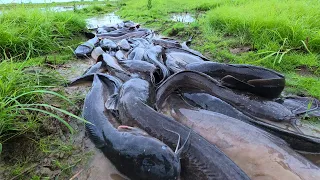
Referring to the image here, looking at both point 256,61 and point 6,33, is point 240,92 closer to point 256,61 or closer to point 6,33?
point 256,61

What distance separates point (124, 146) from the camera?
236 cm

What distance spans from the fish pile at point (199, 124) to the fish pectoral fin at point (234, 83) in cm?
1

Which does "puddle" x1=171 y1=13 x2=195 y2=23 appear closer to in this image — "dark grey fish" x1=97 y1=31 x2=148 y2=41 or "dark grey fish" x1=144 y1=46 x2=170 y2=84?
"dark grey fish" x1=97 y1=31 x2=148 y2=41

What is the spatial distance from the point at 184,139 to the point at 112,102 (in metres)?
1.13

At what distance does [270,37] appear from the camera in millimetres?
5660

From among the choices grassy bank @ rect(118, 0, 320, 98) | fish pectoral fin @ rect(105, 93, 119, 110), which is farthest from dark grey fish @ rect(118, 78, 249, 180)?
grassy bank @ rect(118, 0, 320, 98)

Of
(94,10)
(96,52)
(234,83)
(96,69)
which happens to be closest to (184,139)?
(234,83)

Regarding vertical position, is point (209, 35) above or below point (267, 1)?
below

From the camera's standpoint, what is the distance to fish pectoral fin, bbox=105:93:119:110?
307 cm

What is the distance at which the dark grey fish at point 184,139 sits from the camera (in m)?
2.16

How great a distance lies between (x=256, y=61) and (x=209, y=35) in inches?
86.5

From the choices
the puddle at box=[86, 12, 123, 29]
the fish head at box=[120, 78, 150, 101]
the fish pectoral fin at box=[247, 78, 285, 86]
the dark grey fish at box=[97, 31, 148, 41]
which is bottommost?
the puddle at box=[86, 12, 123, 29]

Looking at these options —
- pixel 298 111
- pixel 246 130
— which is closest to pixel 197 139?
pixel 246 130

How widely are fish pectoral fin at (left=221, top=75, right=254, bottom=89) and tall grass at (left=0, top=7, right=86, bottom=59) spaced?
3405 millimetres
